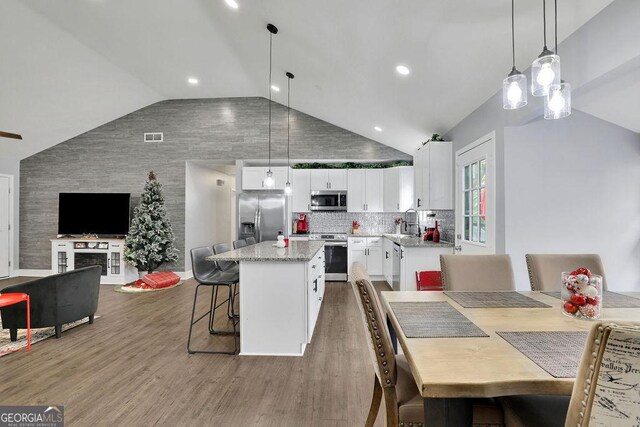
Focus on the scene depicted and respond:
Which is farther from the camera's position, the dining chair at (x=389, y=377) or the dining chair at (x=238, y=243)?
the dining chair at (x=238, y=243)

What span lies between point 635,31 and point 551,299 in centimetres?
156

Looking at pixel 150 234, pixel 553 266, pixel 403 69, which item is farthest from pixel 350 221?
pixel 553 266

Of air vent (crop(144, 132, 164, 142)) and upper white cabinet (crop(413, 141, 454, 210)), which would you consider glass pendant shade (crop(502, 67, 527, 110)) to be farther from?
air vent (crop(144, 132, 164, 142))

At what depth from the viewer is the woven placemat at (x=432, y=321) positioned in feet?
4.26

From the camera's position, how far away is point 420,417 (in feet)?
4.09

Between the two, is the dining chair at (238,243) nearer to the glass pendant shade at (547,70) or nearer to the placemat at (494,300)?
the placemat at (494,300)

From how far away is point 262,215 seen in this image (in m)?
5.98

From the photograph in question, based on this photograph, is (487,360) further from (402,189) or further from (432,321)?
(402,189)

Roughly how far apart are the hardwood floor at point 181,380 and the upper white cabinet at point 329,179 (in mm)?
3165

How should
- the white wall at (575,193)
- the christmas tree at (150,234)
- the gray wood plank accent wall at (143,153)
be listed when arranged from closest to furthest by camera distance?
the white wall at (575,193) < the christmas tree at (150,234) < the gray wood plank accent wall at (143,153)

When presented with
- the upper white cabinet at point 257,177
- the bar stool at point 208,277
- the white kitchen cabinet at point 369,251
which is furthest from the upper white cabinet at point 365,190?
the bar stool at point 208,277

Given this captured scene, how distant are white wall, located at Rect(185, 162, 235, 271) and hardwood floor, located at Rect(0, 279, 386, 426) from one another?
317 centimetres

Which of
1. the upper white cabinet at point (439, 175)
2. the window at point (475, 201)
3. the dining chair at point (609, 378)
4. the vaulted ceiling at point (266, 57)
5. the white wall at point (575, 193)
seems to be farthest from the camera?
the upper white cabinet at point (439, 175)

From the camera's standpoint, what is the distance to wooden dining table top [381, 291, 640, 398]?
3.01ft
